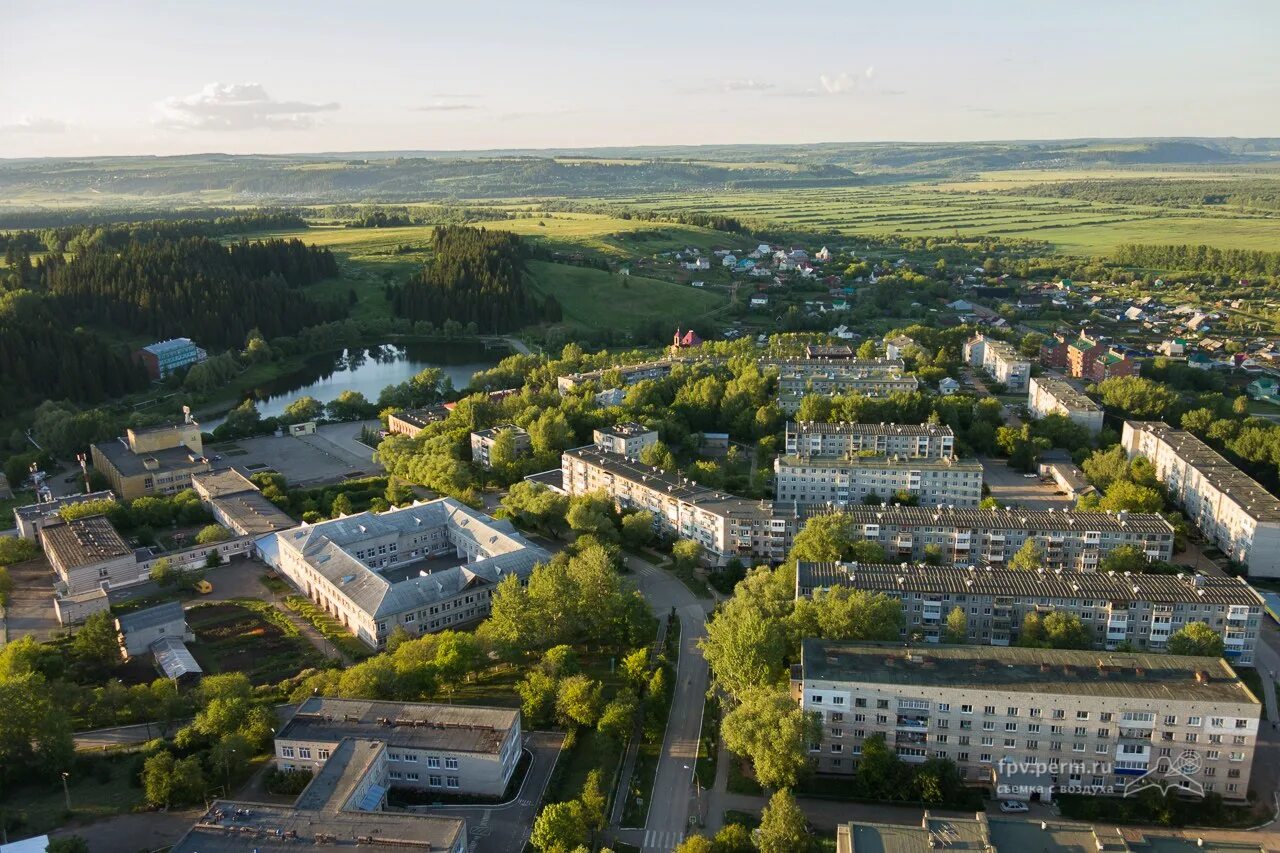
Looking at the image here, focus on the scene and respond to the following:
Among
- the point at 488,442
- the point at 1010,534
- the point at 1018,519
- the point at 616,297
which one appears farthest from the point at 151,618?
the point at 616,297

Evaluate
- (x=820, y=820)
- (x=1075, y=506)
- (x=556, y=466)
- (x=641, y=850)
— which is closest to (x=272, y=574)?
(x=556, y=466)

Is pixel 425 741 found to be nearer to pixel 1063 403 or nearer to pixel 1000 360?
pixel 1063 403

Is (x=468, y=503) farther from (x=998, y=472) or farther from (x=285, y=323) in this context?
(x=285, y=323)

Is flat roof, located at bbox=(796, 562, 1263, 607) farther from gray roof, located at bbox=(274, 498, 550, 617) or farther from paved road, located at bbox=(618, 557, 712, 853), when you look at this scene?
gray roof, located at bbox=(274, 498, 550, 617)

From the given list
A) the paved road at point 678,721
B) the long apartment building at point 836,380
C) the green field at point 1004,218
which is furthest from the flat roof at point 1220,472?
the green field at point 1004,218

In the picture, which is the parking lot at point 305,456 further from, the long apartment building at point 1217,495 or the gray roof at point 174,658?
the long apartment building at point 1217,495
